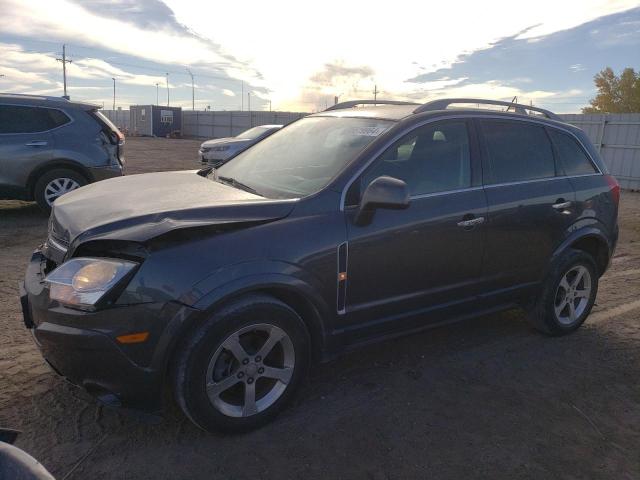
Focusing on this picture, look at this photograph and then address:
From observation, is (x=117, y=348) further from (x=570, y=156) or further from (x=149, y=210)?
(x=570, y=156)

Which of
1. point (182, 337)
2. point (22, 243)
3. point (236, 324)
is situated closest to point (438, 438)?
point (236, 324)

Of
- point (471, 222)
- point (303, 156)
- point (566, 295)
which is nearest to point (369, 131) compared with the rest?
point (303, 156)

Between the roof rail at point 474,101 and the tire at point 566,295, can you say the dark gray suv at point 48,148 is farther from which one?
the tire at point 566,295

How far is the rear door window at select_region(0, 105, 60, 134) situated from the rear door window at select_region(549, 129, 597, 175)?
6.97m

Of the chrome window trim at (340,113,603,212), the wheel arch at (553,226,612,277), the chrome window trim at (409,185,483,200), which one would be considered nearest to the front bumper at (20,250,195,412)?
the chrome window trim at (340,113,603,212)

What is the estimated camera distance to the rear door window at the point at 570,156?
4.38 metres

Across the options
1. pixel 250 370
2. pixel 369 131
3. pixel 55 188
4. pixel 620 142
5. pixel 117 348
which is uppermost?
pixel 620 142

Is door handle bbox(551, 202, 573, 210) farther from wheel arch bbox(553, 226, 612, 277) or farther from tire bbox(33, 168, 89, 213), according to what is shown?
tire bbox(33, 168, 89, 213)

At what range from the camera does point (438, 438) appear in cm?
294

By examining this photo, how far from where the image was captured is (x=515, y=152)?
13.3 ft

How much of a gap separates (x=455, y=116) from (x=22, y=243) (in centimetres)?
558

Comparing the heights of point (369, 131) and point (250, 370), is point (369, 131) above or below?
above

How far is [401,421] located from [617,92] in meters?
56.8

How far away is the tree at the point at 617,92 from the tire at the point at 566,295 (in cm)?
5171
